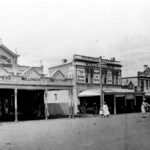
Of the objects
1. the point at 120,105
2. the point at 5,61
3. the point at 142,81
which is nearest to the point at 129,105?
the point at 120,105

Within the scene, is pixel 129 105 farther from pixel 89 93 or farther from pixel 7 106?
pixel 7 106

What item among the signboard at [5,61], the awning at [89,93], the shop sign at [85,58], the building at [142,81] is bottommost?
the awning at [89,93]

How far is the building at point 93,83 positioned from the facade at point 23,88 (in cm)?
249

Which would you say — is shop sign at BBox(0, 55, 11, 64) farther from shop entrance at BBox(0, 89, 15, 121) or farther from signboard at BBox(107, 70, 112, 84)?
signboard at BBox(107, 70, 112, 84)

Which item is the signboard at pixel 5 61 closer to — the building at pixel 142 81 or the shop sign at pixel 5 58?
the shop sign at pixel 5 58

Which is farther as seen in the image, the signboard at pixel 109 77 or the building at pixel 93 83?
the signboard at pixel 109 77

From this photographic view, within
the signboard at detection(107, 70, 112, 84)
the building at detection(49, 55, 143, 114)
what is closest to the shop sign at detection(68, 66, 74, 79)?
the building at detection(49, 55, 143, 114)

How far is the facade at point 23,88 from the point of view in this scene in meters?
22.3

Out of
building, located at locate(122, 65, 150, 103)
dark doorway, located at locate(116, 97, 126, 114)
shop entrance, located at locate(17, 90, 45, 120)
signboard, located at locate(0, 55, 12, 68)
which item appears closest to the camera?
signboard, located at locate(0, 55, 12, 68)

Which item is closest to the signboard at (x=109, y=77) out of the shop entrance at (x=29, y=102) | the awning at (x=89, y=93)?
the awning at (x=89, y=93)

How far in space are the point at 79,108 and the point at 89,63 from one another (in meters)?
5.89

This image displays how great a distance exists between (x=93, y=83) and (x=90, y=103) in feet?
8.68

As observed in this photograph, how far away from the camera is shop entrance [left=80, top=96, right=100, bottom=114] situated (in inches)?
1289

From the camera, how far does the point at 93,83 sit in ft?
115
